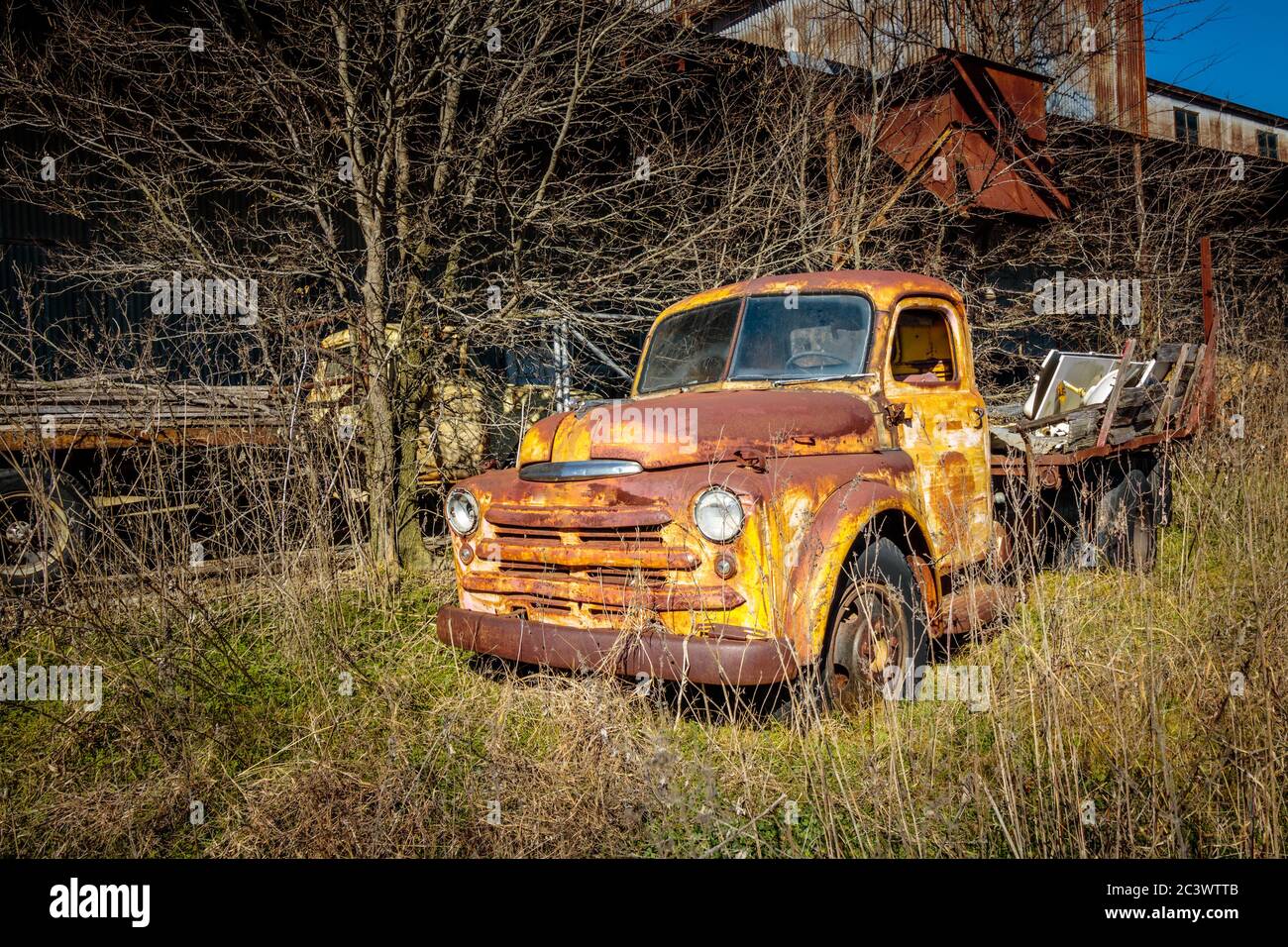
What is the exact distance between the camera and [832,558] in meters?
3.09

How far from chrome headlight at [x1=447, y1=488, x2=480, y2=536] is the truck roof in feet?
5.49

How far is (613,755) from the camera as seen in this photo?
279cm

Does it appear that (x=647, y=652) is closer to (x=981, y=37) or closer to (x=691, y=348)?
(x=691, y=348)

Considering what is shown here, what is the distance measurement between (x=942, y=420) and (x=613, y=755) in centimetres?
238

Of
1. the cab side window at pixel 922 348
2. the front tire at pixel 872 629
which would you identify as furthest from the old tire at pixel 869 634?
the cab side window at pixel 922 348

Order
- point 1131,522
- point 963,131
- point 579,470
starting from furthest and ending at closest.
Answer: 1. point 963,131
2. point 1131,522
3. point 579,470

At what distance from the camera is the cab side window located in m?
4.15

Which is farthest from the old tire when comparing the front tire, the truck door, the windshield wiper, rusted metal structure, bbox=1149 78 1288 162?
rusted metal structure, bbox=1149 78 1288 162

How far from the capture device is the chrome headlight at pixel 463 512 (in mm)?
3741

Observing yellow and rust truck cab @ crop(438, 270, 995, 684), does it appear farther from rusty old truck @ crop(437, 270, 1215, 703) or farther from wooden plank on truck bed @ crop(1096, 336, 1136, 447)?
wooden plank on truck bed @ crop(1096, 336, 1136, 447)

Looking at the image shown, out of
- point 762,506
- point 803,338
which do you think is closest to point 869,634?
point 762,506

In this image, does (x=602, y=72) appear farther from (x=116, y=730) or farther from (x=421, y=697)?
(x=116, y=730)

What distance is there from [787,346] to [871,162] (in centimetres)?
526
